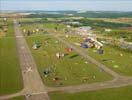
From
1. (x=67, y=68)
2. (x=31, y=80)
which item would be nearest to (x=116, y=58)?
(x=67, y=68)

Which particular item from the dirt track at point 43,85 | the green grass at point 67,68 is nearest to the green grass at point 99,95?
the dirt track at point 43,85

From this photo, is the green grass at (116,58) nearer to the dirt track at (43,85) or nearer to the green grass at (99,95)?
the dirt track at (43,85)

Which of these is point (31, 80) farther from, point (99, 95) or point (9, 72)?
point (99, 95)

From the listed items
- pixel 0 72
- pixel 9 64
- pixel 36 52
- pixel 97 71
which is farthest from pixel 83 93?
pixel 36 52

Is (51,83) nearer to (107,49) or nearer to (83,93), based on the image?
(83,93)

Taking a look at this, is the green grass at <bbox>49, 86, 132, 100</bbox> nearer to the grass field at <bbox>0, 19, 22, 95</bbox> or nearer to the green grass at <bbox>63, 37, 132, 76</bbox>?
the grass field at <bbox>0, 19, 22, 95</bbox>

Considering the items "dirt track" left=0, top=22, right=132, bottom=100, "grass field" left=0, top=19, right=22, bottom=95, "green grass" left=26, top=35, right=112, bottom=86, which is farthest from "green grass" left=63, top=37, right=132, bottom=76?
"grass field" left=0, top=19, right=22, bottom=95
